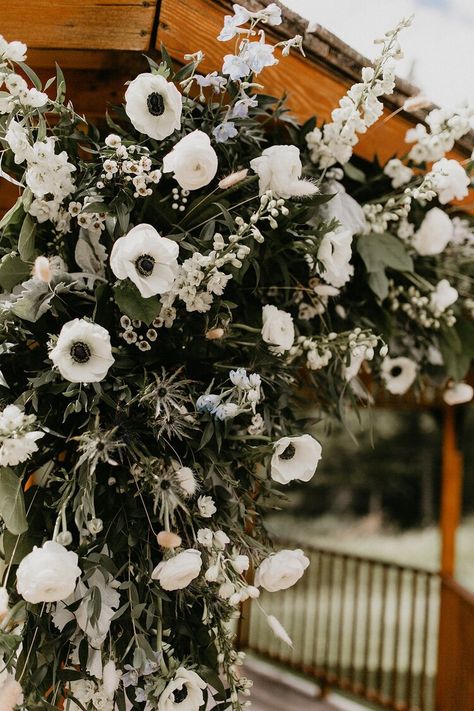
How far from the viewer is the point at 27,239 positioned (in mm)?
1282

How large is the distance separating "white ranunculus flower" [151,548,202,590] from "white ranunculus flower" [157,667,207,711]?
0.16m

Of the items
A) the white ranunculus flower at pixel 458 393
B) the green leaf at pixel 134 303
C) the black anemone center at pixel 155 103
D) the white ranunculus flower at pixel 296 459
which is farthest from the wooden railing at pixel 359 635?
the black anemone center at pixel 155 103

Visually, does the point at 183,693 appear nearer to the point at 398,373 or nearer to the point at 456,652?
the point at 398,373

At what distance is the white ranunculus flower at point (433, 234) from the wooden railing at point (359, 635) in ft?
5.56

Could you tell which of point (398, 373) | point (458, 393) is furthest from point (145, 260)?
point (458, 393)

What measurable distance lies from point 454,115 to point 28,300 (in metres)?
1.09

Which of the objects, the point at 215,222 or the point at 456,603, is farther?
the point at 456,603

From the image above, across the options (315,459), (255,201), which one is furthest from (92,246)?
(315,459)

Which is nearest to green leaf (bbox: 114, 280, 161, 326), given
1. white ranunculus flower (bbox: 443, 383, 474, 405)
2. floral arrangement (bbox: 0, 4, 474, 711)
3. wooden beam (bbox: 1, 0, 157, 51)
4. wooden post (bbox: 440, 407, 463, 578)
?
floral arrangement (bbox: 0, 4, 474, 711)

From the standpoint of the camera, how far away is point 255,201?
4.71 ft

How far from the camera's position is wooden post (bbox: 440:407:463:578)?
3.81 meters

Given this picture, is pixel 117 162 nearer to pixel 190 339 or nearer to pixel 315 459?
pixel 190 339

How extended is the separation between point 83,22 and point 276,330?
718 millimetres

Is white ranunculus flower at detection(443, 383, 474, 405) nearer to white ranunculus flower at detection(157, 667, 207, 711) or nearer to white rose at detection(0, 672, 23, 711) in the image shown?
white ranunculus flower at detection(157, 667, 207, 711)
